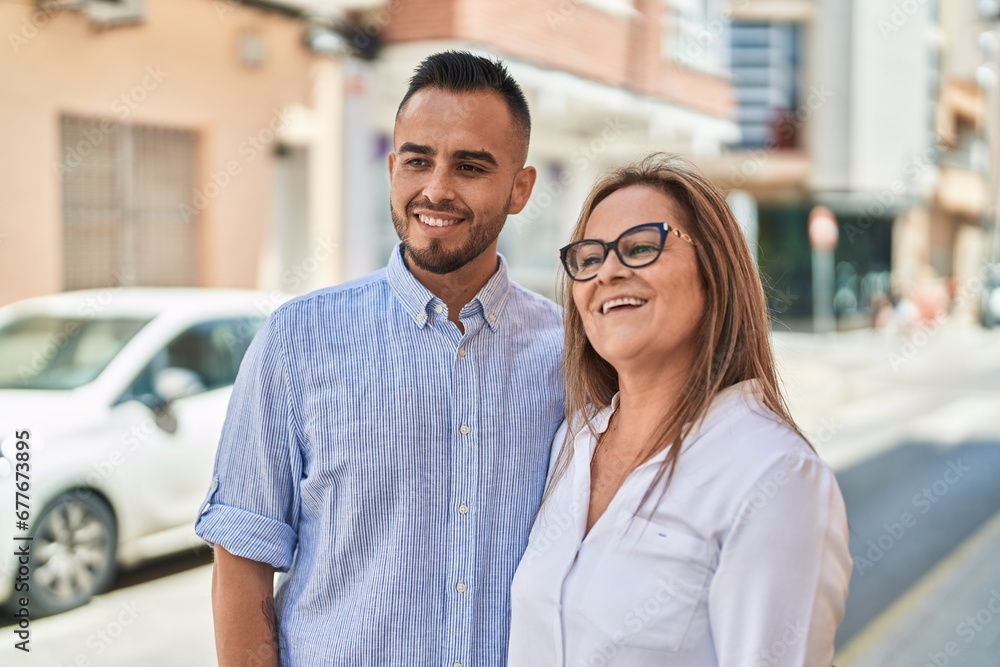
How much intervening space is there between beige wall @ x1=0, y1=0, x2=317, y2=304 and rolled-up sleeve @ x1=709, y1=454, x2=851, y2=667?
24.6 feet

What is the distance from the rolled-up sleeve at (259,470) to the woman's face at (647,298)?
658 mm

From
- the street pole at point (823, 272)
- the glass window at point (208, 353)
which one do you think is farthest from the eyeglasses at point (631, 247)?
the street pole at point (823, 272)

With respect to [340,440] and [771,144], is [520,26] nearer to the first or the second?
[340,440]

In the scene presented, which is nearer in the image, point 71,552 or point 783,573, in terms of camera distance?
point 783,573

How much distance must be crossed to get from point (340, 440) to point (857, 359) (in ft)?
61.7

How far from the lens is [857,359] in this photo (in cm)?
1933

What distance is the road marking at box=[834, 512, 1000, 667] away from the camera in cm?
482

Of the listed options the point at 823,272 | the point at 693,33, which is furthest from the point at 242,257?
the point at 823,272

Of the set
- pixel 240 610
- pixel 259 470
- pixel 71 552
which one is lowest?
pixel 71 552

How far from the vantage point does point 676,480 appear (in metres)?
1.75

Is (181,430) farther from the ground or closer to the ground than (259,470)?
closer to the ground

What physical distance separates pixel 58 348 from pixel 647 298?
15.8ft

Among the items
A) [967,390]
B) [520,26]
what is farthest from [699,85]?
[967,390]

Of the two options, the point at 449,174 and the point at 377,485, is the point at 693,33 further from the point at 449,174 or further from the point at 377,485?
the point at 377,485
